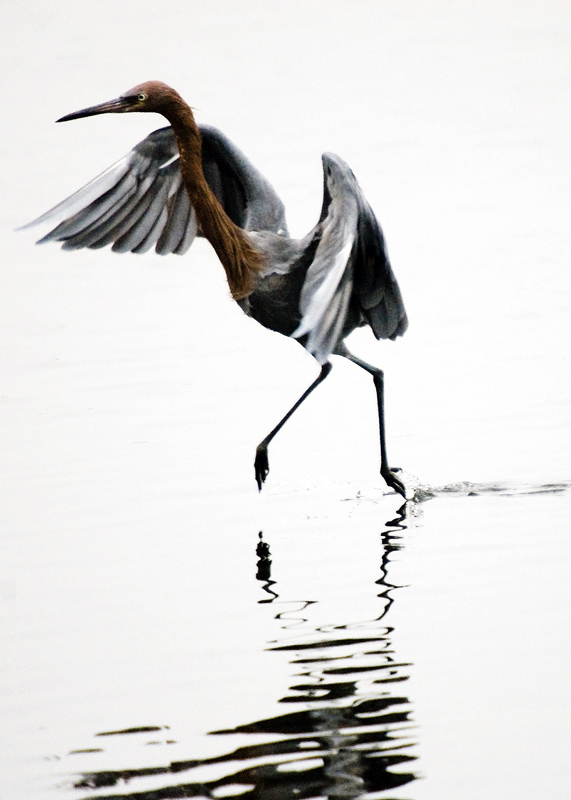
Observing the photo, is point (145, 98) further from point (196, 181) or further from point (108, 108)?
point (196, 181)

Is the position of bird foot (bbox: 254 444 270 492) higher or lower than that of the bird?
lower

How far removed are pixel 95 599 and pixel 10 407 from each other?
3468mm

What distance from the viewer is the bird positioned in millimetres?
6867

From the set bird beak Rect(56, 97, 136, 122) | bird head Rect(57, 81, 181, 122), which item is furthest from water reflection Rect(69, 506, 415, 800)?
bird head Rect(57, 81, 181, 122)

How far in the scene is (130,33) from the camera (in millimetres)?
23766

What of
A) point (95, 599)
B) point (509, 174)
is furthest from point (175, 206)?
point (509, 174)

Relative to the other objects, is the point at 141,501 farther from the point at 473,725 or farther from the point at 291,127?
the point at 291,127

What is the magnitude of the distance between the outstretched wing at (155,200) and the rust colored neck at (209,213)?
1.50ft

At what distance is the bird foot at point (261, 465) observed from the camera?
7.83 m

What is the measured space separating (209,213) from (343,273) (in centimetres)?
125

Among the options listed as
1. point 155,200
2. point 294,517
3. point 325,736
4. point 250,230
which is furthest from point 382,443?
point 325,736

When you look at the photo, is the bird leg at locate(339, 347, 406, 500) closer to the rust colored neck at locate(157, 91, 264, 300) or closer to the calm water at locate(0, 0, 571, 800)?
the calm water at locate(0, 0, 571, 800)

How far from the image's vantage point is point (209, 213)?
25.5 feet

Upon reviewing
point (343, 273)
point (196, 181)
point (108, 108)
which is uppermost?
point (108, 108)
